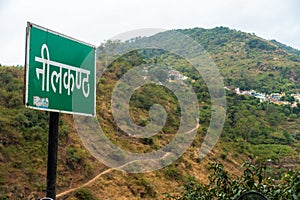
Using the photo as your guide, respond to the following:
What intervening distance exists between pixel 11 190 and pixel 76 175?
11.6ft

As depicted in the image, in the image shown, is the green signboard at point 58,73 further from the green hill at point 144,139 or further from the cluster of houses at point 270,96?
the cluster of houses at point 270,96

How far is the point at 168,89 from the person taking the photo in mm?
28859

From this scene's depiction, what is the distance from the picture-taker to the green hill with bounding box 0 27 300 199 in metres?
15.9

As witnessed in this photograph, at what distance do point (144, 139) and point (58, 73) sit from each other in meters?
19.3

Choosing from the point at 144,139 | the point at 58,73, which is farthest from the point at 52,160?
the point at 144,139

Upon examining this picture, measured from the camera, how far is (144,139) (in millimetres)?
21250

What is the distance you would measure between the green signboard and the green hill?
5.45 feet

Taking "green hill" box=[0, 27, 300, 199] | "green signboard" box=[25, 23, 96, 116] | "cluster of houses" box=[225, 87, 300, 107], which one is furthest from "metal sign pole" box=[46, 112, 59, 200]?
"cluster of houses" box=[225, 87, 300, 107]

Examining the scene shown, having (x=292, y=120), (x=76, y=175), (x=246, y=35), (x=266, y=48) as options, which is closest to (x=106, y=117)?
(x=76, y=175)

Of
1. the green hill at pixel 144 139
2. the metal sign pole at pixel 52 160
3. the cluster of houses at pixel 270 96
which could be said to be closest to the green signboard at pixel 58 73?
the metal sign pole at pixel 52 160

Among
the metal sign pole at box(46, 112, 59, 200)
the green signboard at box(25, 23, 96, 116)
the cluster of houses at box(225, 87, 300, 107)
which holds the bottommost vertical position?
the metal sign pole at box(46, 112, 59, 200)

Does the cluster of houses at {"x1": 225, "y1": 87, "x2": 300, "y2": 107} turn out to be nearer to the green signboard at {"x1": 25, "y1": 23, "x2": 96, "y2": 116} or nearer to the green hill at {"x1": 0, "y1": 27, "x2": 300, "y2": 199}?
the green hill at {"x1": 0, "y1": 27, "x2": 300, "y2": 199}

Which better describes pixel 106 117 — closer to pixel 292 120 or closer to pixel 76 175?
pixel 76 175

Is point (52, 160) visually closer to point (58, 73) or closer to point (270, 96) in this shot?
point (58, 73)
